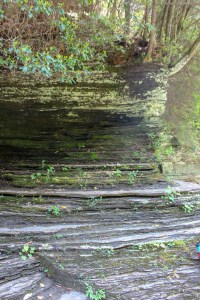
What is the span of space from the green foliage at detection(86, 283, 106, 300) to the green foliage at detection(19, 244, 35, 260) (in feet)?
2.81

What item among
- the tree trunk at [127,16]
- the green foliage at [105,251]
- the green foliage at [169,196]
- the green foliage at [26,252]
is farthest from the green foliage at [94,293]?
the tree trunk at [127,16]

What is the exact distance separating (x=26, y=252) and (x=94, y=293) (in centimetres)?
104

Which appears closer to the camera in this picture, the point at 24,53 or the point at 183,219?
the point at 24,53

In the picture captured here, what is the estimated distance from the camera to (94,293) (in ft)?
12.0

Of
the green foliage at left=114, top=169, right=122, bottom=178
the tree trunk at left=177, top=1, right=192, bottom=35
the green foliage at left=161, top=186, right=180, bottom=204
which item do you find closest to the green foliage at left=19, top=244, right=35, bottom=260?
the green foliage at left=114, top=169, right=122, bottom=178

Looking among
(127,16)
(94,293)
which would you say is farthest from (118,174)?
(127,16)

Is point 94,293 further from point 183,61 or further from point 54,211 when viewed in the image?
point 183,61

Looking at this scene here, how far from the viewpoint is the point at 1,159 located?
188 inches

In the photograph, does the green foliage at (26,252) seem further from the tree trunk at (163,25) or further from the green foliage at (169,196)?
the tree trunk at (163,25)

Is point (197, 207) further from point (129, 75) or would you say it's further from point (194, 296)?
point (129, 75)

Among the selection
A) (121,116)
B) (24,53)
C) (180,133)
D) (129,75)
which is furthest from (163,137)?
(24,53)

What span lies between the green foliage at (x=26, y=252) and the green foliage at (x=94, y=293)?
86 centimetres

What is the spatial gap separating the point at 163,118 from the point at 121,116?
2.77 feet

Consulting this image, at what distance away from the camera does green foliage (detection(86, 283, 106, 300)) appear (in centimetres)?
361
